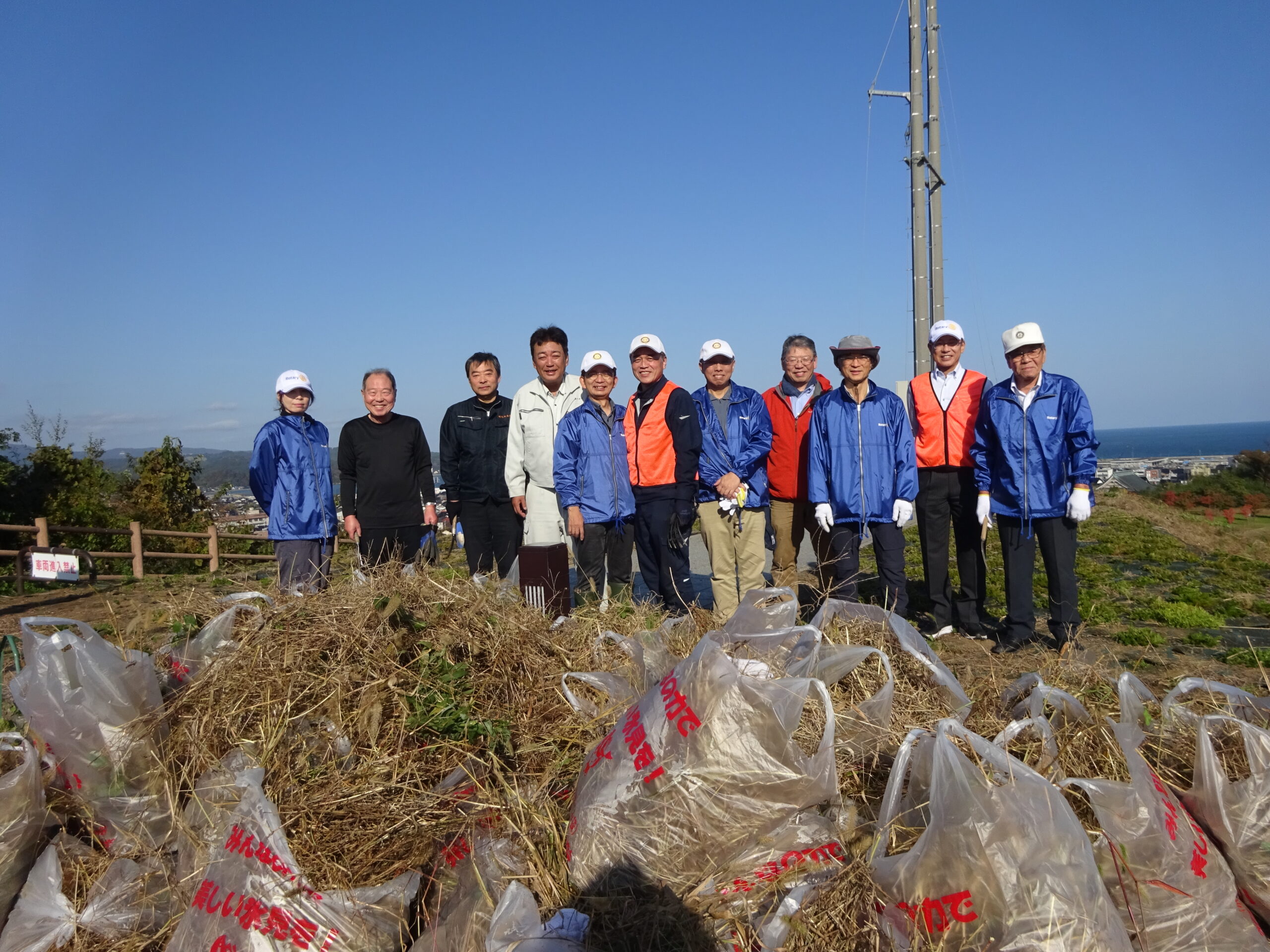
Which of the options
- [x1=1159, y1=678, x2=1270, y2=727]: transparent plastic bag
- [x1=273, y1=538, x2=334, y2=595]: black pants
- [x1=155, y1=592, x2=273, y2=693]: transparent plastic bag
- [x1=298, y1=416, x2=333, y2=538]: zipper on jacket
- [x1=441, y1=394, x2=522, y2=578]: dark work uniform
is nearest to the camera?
[x1=1159, y1=678, x2=1270, y2=727]: transparent plastic bag

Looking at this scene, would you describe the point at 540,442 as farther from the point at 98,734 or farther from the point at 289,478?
the point at 98,734

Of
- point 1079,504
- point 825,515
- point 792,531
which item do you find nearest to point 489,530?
point 792,531

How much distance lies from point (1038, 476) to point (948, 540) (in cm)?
82

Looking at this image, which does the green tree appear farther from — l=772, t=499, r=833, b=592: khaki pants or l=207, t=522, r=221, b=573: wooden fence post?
l=772, t=499, r=833, b=592: khaki pants

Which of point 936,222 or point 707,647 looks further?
point 936,222

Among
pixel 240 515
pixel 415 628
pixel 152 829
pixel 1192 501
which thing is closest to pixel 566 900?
pixel 415 628

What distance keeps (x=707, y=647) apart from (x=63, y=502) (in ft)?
59.3

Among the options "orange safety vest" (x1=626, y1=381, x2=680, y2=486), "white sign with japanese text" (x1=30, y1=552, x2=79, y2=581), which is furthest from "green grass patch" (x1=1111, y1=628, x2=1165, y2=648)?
"white sign with japanese text" (x1=30, y1=552, x2=79, y2=581)

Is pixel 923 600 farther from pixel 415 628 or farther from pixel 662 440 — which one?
pixel 415 628

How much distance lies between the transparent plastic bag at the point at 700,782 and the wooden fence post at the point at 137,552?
10.6m

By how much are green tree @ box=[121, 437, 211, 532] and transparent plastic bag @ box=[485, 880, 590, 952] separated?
58.2ft

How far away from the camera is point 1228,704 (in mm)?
2396

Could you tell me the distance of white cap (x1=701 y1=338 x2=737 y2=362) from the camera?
17.4ft

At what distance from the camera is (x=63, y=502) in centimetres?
1622
